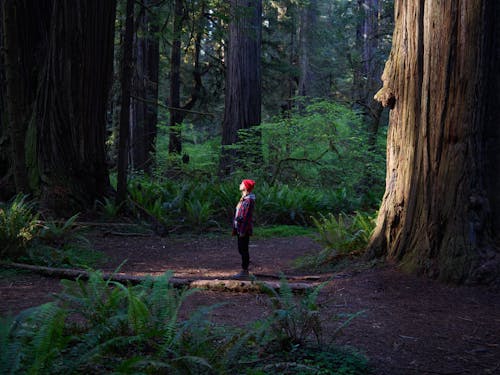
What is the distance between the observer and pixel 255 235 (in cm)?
1035

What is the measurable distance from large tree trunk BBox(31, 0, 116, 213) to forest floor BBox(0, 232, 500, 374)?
2.84 metres

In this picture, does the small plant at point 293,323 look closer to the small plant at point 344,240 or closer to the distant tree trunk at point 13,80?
the small plant at point 344,240

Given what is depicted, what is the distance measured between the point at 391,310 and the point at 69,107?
7558 millimetres

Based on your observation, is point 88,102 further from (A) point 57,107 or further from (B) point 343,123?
(B) point 343,123

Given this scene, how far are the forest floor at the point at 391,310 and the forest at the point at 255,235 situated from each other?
2 cm

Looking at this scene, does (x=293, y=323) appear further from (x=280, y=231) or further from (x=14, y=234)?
(x=280, y=231)

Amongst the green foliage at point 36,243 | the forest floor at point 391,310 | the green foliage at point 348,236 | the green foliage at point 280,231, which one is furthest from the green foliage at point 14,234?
the green foliage at point 280,231

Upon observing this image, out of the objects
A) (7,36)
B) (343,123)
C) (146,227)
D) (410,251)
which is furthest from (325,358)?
(343,123)

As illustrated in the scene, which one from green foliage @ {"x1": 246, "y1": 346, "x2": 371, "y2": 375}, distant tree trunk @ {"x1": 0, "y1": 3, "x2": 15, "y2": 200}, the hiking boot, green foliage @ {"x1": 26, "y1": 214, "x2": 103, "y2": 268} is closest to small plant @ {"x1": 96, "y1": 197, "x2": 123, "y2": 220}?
green foliage @ {"x1": 26, "y1": 214, "x2": 103, "y2": 268}

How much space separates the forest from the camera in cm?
320

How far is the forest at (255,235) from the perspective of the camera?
126 inches

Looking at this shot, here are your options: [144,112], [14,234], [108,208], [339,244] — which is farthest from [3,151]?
[144,112]

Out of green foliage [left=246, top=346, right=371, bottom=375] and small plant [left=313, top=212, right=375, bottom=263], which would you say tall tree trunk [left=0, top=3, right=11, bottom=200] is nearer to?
small plant [left=313, top=212, right=375, bottom=263]

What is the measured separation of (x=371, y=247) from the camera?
19.9ft
